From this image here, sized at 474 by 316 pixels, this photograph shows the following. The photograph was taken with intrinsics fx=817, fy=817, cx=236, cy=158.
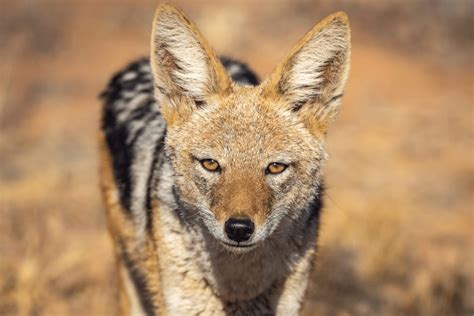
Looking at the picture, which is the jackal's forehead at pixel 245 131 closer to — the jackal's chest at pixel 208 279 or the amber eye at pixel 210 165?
the amber eye at pixel 210 165

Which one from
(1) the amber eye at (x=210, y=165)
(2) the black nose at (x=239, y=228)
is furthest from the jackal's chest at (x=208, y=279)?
(2) the black nose at (x=239, y=228)

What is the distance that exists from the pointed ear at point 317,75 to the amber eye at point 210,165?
59 centimetres

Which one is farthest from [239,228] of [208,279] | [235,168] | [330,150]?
[330,150]

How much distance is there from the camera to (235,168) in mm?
4246

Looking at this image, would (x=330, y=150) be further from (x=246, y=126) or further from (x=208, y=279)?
(x=246, y=126)

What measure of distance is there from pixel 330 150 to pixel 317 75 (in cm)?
770

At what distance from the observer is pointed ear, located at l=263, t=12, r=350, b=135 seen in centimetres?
442

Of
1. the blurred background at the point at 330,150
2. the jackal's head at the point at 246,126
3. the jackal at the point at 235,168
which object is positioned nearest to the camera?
the jackal's head at the point at 246,126

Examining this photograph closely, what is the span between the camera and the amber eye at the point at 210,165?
4.32 meters

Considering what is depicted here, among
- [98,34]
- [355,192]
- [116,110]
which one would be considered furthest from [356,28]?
[116,110]

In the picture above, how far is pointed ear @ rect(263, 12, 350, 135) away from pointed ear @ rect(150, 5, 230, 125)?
13.3 inches

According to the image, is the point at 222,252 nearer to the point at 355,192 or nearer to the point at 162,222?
the point at 162,222

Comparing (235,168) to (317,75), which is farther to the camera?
(317,75)

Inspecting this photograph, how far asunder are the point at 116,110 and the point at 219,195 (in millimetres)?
2511
